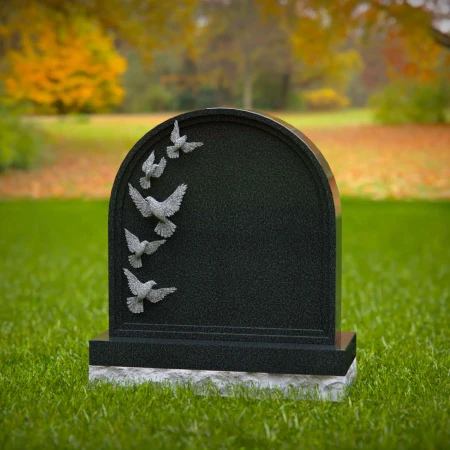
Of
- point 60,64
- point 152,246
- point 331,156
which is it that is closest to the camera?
point 152,246

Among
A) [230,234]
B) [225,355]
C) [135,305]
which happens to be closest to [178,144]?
[230,234]

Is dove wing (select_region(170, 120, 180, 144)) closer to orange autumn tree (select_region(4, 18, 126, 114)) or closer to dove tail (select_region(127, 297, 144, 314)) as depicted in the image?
dove tail (select_region(127, 297, 144, 314))

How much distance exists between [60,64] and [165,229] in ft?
59.2

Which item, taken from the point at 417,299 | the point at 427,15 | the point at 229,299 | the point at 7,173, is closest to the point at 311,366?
the point at 229,299

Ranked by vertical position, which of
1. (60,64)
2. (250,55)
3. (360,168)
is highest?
(250,55)

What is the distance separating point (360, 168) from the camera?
20.6 m

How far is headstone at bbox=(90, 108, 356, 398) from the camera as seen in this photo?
4.15 metres

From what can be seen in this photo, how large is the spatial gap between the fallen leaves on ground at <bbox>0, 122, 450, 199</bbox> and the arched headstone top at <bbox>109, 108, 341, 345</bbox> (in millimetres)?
13504

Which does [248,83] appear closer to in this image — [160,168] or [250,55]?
[250,55]

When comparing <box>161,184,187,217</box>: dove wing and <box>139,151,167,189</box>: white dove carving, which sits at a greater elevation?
<box>139,151,167,189</box>: white dove carving

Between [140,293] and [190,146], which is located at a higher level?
[190,146]

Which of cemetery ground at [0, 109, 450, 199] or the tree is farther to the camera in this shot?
the tree

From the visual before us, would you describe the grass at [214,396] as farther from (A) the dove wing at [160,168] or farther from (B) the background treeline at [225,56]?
(B) the background treeline at [225,56]

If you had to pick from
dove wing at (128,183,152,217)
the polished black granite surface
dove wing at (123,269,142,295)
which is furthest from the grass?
dove wing at (128,183,152,217)
